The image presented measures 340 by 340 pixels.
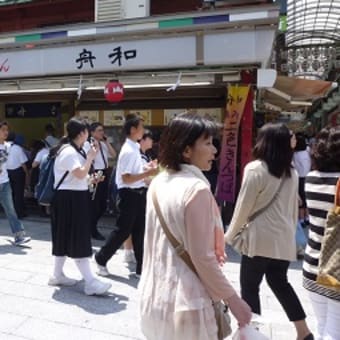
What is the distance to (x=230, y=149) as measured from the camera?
6895 millimetres

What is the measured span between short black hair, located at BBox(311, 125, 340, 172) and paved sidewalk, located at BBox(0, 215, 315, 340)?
5.49 ft

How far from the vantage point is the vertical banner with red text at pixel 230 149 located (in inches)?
268

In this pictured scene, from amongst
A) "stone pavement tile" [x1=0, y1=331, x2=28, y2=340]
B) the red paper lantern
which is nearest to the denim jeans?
the red paper lantern

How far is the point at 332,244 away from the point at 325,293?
1.24 feet

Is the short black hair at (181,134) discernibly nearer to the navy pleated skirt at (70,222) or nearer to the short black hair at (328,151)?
the short black hair at (328,151)

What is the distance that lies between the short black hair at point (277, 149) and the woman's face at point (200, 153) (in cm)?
126

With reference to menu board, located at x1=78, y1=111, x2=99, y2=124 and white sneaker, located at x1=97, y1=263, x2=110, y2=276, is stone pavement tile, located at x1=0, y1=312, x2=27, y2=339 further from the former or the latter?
menu board, located at x1=78, y1=111, x2=99, y2=124

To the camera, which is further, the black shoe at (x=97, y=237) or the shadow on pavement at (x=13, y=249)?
the black shoe at (x=97, y=237)

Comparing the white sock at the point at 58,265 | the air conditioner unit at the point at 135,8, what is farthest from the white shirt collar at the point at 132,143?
the air conditioner unit at the point at 135,8

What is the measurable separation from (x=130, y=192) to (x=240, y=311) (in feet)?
9.81

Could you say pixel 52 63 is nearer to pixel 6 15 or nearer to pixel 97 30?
pixel 97 30

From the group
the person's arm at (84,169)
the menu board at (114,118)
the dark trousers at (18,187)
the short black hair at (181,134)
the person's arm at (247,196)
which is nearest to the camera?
the short black hair at (181,134)

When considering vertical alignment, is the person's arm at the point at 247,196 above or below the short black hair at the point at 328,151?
below

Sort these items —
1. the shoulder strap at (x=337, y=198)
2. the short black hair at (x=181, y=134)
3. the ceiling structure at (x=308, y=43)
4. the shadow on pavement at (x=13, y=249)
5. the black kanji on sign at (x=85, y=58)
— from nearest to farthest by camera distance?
the short black hair at (x=181, y=134), the shoulder strap at (x=337, y=198), the shadow on pavement at (x=13, y=249), the black kanji on sign at (x=85, y=58), the ceiling structure at (x=308, y=43)
